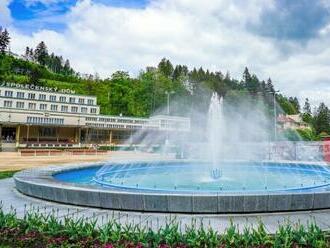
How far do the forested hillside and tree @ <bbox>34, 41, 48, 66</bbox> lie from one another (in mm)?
17590

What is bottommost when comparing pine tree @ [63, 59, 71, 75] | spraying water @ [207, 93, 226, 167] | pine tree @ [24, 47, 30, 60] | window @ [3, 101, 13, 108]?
spraying water @ [207, 93, 226, 167]

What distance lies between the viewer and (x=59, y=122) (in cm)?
6375

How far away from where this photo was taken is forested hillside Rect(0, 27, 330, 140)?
92125mm

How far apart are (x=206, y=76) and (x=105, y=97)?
126 ft

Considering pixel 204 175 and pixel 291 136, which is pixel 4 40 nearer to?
pixel 291 136

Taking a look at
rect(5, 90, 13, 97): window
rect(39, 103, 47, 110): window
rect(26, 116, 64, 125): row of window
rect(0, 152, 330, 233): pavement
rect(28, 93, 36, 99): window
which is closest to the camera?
rect(0, 152, 330, 233): pavement

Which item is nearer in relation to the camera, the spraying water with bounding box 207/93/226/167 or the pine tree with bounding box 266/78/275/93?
the spraying water with bounding box 207/93/226/167

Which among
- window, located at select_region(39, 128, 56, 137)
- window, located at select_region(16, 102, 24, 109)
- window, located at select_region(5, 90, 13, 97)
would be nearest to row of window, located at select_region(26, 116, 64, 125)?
window, located at select_region(39, 128, 56, 137)

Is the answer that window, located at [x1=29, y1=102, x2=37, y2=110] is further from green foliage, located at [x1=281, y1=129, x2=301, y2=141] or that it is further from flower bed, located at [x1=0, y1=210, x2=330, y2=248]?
flower bed, located at [x1=0, y1=210, x2=330, y2=248]

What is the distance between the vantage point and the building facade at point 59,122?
58.4 meters

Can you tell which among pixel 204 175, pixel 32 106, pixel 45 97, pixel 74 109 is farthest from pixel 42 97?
pixel 204 175

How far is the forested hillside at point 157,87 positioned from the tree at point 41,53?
1759 centimetres

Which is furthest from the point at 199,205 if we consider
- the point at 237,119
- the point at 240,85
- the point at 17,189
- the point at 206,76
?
the point at 240,85

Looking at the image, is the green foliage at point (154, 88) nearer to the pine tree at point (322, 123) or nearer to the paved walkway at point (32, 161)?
the pine tree at point (322, 123)
